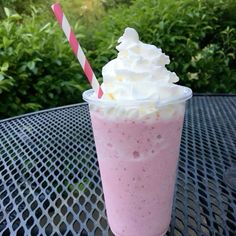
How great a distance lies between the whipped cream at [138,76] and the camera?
1.96 feet

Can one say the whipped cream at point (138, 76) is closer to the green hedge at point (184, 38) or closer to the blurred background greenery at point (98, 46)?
the blurred background greenery at point (98, 46)

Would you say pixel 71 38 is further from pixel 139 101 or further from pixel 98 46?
pixel 98 46

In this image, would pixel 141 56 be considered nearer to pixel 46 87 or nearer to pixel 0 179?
pixel 0 179

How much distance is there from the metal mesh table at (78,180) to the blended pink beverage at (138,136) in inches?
3.0

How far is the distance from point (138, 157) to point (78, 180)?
38cm

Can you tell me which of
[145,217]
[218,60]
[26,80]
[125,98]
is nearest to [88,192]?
[145,217]

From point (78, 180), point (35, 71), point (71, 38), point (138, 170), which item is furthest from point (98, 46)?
point (138, 170)

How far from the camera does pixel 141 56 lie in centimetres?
65

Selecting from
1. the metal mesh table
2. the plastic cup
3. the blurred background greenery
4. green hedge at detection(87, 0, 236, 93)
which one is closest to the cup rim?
the plastic cup

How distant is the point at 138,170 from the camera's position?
1.98ft

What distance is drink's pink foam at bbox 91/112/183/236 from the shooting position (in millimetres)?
582

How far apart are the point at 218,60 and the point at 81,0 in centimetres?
172

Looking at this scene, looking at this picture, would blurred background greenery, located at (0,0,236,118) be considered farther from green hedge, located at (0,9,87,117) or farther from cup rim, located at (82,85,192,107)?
cup rim, located at (82,85,192,107)

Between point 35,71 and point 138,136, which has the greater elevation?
point 138,136
